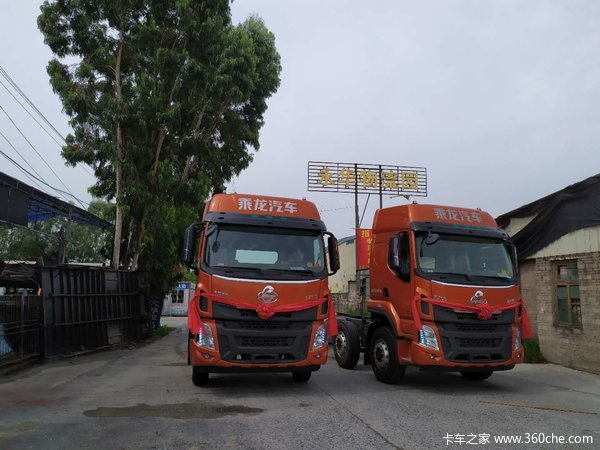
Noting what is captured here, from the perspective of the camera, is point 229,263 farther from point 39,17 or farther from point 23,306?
point 39,17

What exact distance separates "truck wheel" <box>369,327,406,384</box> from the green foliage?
16.5 feet

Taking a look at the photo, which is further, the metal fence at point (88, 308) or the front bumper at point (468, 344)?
the metal fence at point (88, 308)

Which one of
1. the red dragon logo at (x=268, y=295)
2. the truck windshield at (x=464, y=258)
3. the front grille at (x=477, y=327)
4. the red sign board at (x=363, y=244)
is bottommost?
the front grille at (x=477, y=327)

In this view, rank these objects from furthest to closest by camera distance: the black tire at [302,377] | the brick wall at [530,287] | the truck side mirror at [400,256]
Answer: the brick wall at [530,287] < the black tire at [302,377] < the truck side mirror at [400,256]

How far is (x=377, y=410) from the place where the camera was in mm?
6484

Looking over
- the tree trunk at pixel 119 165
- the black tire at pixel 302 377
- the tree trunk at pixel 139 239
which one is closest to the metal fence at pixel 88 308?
the tree trunk at pixel 139 239

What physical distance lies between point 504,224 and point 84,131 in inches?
501

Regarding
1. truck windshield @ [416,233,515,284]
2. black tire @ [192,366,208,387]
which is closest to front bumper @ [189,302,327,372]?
black tire @ [192,366,208,387]

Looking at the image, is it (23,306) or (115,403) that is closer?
(115,403)

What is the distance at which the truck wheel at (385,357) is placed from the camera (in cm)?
827

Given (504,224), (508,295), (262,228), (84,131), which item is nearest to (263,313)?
(262,228)

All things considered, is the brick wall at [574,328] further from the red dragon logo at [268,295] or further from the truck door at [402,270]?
the red dragon logo at [268,295]

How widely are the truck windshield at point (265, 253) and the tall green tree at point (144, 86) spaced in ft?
26.6

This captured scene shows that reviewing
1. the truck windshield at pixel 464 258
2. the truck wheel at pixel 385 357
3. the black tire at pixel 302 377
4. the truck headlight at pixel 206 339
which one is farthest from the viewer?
the black tire at pixel 302 377
